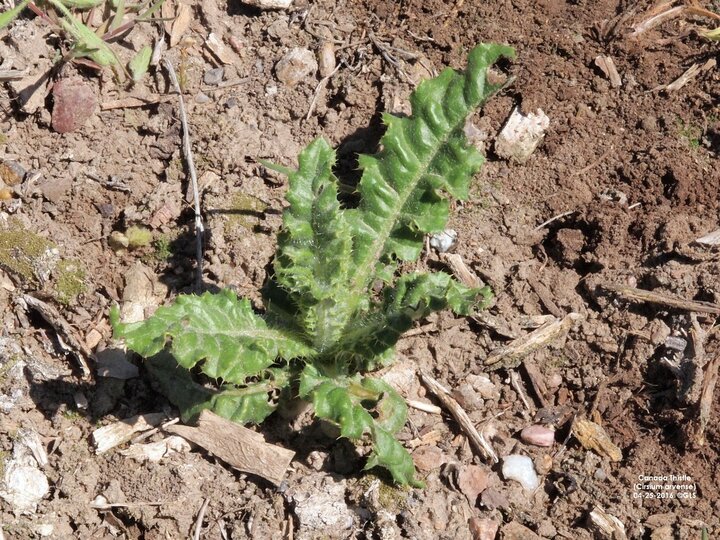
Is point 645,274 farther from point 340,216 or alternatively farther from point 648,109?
point 340,216

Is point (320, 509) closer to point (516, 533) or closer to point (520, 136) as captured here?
point (516, 533)

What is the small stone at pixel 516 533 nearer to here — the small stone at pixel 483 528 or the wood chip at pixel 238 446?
the small stone at pixel 483 528

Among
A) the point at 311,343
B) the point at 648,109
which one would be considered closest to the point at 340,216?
the point at 311,343

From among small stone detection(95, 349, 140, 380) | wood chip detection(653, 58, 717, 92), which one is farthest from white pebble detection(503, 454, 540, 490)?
wood chip detection(653, 58, 717, 92)

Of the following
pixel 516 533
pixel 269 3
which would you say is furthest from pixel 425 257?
pixel 269 3

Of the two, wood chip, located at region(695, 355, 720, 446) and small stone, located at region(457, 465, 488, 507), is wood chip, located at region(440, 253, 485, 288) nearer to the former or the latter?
small stone, located at region(457, 465, 488, 507)
